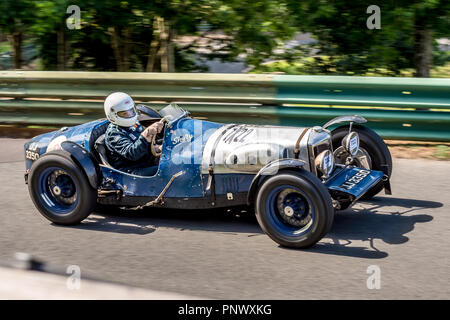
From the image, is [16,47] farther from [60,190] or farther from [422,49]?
[422,49]

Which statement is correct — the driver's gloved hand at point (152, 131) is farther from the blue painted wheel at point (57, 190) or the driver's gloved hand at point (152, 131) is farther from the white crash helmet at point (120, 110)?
the blue painted wheel at point (57, 190)

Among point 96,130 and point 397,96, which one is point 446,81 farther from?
point 96,130

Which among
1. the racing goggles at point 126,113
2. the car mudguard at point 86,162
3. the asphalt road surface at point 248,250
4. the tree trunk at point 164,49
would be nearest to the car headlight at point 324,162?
the asphalt road surface at point 248,250

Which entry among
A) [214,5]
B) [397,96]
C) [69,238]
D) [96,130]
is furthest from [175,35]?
[69,238]

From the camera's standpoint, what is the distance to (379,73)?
10.7m

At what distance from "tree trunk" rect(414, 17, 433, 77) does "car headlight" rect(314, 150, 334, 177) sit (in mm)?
5140

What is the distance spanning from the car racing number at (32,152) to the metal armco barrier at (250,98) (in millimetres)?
3035

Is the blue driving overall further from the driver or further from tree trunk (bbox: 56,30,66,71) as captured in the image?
tree trunk (bbox: 56,30,66,71)

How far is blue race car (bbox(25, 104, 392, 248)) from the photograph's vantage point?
518 centimetres

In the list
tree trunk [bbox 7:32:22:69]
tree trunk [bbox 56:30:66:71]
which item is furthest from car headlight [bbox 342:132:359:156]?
tree trunk [bbox 7:32:22:69]

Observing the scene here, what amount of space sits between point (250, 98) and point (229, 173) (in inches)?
131

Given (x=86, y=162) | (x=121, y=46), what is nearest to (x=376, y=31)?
(x=121, y=46)

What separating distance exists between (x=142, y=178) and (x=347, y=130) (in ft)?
6.85

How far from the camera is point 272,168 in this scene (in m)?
5.21
